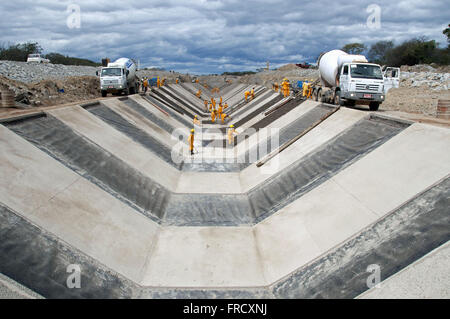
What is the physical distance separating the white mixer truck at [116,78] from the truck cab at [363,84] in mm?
18250

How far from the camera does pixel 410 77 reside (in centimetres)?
4150

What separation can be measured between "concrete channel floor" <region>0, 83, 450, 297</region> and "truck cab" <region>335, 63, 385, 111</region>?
543cm

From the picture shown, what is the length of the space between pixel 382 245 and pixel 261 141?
14.1m

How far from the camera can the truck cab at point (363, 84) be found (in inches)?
785

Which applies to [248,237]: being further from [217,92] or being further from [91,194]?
[217,92]

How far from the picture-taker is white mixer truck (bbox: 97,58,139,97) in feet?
101

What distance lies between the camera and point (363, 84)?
1994cm

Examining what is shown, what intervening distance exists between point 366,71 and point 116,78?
19.7 m

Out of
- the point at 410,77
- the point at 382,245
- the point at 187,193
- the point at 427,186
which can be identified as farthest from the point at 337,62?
the point at 410,77

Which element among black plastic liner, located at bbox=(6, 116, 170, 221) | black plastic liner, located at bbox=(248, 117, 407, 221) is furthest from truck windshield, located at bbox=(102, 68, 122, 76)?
black plastic liner, located at bbox=(248, 117, 407, 221)

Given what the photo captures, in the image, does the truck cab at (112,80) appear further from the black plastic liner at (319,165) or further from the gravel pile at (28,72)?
the black plastic liner at (319,165)

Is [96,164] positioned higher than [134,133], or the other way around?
[134,133]
